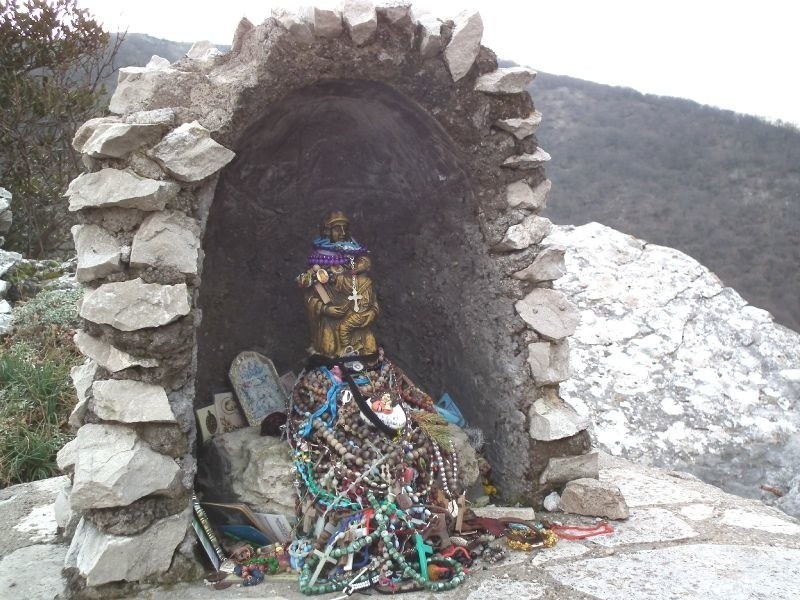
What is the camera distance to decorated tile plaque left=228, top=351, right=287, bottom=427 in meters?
3.55

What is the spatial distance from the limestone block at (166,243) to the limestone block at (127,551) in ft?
3.11

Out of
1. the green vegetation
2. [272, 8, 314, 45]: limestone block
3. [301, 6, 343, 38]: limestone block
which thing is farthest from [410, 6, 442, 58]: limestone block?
the green vegetation

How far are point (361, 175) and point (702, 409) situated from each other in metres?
3.78

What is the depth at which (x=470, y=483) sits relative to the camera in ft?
10.9

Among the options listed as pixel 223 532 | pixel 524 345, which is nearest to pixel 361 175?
pixel 524 345

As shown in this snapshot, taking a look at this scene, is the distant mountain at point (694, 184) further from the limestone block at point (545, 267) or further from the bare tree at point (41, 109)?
the bare tree at point (41, 109)

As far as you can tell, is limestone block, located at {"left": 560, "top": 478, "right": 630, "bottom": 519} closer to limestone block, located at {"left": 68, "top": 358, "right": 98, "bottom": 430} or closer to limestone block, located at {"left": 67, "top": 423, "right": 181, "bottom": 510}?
limestone block, located at {"left": 67, "top": 423, "right": 181, "bottom": 510}

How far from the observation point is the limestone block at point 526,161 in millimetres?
3150

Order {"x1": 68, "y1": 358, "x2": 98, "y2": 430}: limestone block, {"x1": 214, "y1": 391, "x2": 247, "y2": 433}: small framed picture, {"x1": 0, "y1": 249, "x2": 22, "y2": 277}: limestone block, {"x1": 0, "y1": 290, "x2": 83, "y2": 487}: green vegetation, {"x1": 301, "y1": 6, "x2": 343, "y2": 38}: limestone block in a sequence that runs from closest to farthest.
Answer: {"x1": 68, "y1": 358, "x2": 98, "y2": 430}: limestone block
{"x1": 301, "y1": 6, "x2": 343, "y2": 38}: limestone block
{"x1": 214, "y1": 391, "x2": 247, "y2": 433}: small framed picture
{"x1": 0, "y1": 290, "x2": 83, "y2": 487}: green vegetation
{"x1": 0, "y1": 249, "x2": 22, "y2": 277}: limestone block

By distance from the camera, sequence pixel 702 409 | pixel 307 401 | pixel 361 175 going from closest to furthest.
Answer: pixel 307 401 → pixel 361 175 → pixel 702 409

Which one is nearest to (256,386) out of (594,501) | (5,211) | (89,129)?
(89,129)

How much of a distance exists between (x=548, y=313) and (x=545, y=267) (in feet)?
0.72

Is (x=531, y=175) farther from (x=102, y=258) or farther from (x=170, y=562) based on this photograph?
(x=170, y=562)

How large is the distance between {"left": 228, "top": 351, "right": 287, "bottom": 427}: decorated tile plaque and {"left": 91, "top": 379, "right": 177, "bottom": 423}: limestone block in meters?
0.99
